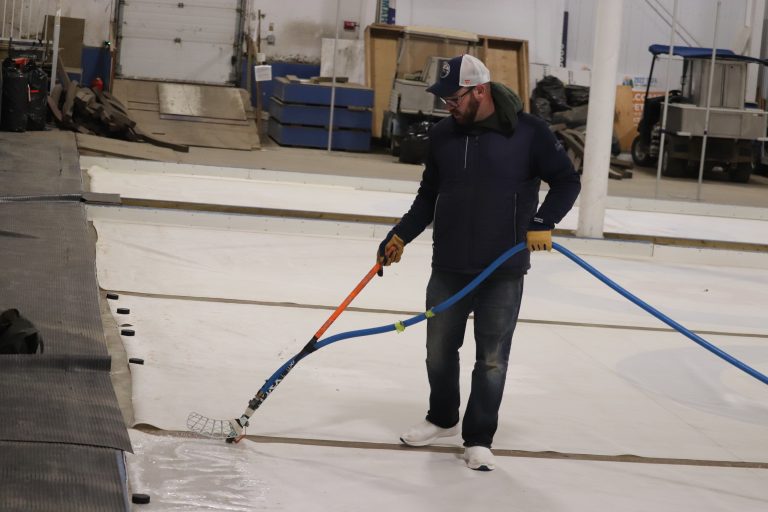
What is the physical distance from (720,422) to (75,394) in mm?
3056

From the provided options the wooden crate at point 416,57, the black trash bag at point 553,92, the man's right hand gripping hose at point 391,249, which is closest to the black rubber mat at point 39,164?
the man's right hand gripping hose at point 391,249

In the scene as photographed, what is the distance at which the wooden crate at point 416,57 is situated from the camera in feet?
62.4

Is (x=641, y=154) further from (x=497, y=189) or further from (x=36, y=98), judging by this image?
(x=497, y=189)

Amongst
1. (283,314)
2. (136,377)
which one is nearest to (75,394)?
(136,377)

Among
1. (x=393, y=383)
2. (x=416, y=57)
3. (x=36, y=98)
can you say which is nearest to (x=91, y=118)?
(x=36, y=98)

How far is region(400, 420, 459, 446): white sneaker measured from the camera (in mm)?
4785

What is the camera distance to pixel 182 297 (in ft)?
24.1

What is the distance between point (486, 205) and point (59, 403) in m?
1.77

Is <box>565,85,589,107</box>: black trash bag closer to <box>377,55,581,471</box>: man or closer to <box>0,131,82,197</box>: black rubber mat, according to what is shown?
<box>0,131,82,197</box>: black rubber mat

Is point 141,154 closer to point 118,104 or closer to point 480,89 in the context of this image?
point 118,104

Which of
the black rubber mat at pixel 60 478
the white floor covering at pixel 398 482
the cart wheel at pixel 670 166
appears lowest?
the white floor covering at pixel 398 482

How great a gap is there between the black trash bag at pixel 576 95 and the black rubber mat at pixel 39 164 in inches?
381

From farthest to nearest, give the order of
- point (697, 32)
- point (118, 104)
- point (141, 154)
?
point (697, 32) < point (118, 104) < point (141, 154)

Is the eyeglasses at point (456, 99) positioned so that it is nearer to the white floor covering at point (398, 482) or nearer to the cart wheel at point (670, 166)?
the white floor covering at point (398, 482)
